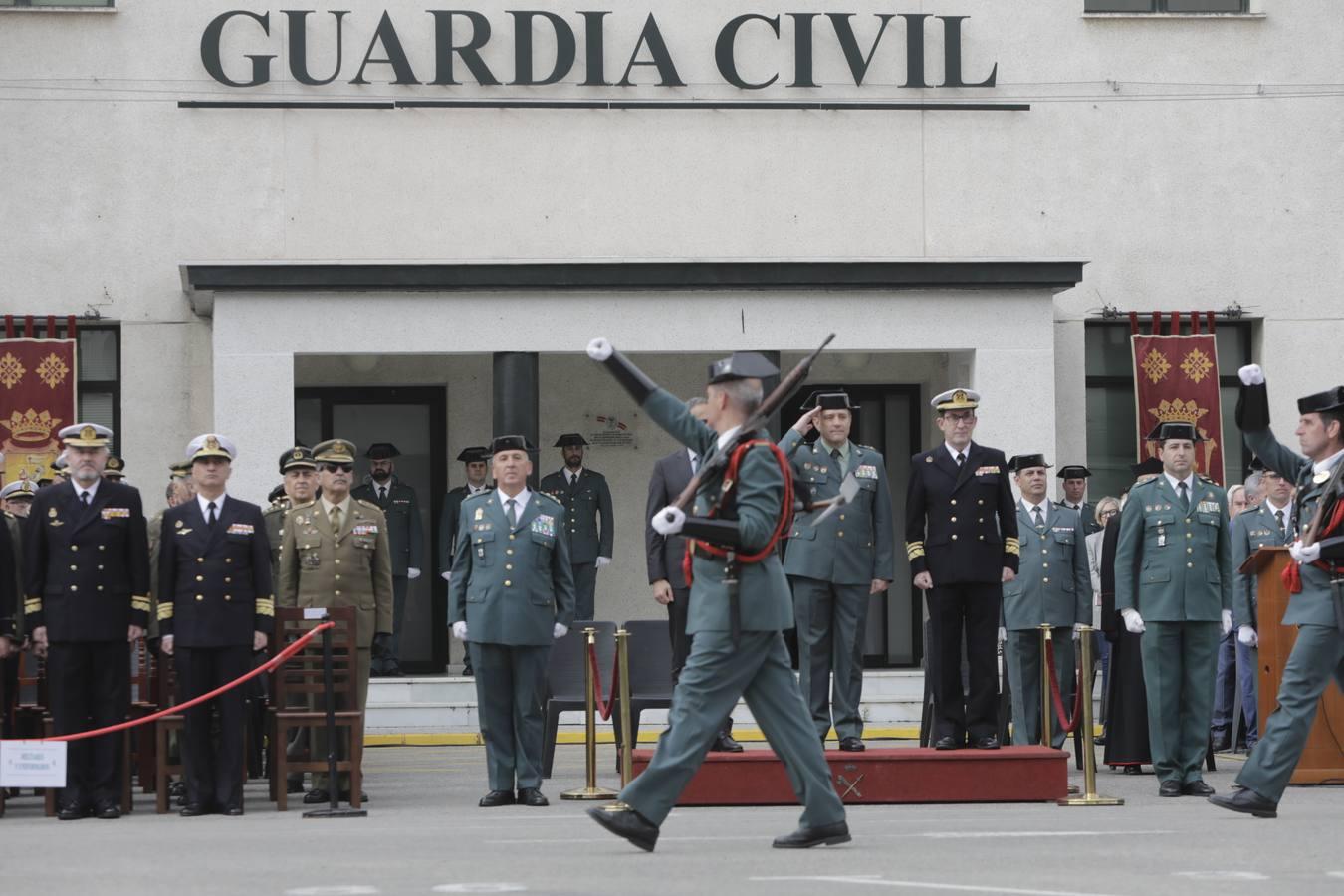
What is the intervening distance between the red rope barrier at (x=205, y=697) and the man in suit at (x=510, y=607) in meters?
0.88

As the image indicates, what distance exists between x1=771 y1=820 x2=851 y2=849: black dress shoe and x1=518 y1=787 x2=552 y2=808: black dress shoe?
121 inches

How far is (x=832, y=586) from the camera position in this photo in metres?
13.5

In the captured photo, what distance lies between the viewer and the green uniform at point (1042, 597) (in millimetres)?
15539

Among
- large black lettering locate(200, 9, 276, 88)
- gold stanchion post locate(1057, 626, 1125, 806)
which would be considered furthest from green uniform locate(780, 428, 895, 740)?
large black lettering locate(200, 9, 276, 88)

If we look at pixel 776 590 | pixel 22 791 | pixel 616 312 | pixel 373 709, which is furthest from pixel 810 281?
pixel 776 590

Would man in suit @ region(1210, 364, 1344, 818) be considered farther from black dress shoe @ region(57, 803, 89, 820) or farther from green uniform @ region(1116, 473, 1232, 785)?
black dress shoe @ region(57, 803, 89, 820)

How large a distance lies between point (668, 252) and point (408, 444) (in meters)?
3.22

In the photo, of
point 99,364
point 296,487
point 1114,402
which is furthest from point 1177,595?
point 99,364

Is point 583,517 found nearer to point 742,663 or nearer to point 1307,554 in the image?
point 1307,554

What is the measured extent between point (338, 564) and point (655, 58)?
32.5ft

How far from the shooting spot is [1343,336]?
75.5 ft

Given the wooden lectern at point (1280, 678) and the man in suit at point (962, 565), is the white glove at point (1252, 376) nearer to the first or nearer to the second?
the man in suit at point (962, 565)

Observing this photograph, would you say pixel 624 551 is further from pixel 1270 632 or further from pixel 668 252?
pixel 1270 632

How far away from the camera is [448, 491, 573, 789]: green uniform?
12.9m
